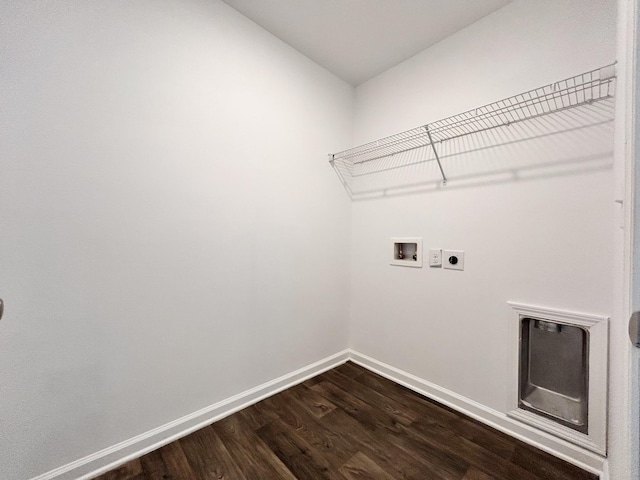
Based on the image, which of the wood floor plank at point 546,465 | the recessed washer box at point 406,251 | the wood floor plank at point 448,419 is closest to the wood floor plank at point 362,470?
the wood floor plank at point 448,419

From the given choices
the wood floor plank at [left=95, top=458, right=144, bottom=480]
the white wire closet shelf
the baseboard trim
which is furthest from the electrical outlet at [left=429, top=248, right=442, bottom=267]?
the wood floor plank at [left=95, top=458, right=144, bottom=480]

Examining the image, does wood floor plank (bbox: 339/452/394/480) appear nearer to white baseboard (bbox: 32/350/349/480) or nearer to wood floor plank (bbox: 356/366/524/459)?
wood floor plank (bbox: 356/366/524/459)

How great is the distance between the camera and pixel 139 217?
1.28 m

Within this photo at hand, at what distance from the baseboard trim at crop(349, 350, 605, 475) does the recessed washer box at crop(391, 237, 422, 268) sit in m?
0.83

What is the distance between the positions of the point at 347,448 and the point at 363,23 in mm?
2528

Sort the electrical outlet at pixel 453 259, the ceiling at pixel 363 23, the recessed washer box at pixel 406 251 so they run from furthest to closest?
1. the recessed washer box at pixel 406 251
2. the electrical outlet at pixel 453 259
3. the ceiling at pixel 363 23

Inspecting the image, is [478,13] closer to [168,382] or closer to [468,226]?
[468,226]

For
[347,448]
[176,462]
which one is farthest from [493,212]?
[176,462]

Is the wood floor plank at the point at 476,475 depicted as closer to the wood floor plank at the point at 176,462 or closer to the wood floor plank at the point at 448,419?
the wood floor plank at the point at 448,419

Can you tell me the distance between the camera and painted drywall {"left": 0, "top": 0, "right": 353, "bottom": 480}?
1.03m

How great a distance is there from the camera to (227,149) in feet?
5.17

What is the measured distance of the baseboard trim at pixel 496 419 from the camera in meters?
1.23

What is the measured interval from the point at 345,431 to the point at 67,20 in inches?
94.5

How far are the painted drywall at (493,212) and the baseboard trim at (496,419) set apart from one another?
47 millimetres
